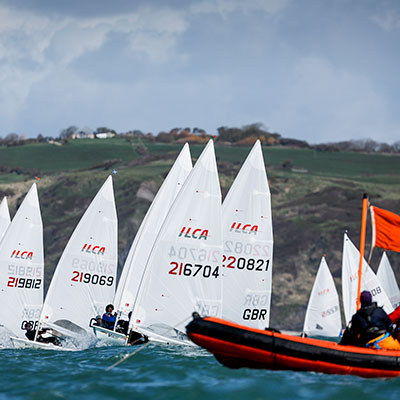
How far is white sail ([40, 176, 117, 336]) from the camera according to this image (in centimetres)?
2545

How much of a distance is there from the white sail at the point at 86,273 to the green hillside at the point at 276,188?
154 feet

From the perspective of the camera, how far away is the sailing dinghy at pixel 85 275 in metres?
25.4

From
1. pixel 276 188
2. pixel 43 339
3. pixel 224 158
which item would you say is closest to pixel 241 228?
pixel 43 339

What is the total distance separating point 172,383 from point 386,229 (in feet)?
21.0

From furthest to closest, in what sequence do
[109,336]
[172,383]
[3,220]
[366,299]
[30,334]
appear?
[3,220] < [30,334] < [109,336] < [366,299] < [172,383]

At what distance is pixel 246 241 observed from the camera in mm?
22250

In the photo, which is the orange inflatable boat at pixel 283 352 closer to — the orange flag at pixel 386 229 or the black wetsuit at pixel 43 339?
the orange flag at pixel 386 229

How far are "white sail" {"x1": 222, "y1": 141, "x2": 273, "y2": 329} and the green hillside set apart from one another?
5039 cm

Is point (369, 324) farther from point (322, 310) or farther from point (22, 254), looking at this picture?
point (322, 310)

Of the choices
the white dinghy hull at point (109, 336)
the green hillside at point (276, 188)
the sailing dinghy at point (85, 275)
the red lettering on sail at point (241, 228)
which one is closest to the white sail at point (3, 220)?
the sailing dinghy at point (85, 275)

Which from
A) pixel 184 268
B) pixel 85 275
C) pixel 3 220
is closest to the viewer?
pixel 184 268

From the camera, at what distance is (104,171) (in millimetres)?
112188

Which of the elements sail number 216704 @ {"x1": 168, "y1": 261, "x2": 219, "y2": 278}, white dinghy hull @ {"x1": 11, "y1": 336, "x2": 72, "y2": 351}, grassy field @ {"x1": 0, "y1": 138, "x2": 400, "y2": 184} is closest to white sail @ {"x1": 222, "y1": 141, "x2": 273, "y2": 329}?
sail number 216704 @ {"x1": 168, "y1": 261, "x2": 219, "y2": 278}

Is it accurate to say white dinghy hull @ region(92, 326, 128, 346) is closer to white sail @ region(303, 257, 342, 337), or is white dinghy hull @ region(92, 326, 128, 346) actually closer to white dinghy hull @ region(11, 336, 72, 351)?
white dinghy hull @ region(11, 336, 72, 351)
